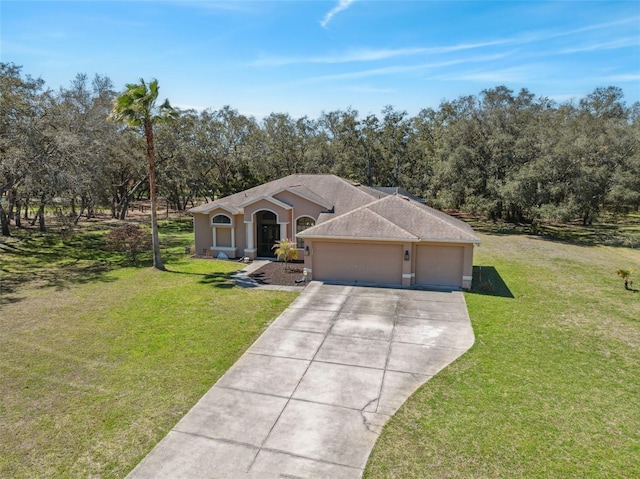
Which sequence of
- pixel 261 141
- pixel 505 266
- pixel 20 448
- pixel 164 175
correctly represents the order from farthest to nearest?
pixel 261 141 → pixel 164 175 → pixel 505 266 → pixel 20 448

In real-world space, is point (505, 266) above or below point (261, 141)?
below

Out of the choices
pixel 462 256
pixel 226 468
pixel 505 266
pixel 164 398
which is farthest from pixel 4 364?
pixel 505 266

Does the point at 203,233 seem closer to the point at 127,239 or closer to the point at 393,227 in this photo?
the point at 127,239

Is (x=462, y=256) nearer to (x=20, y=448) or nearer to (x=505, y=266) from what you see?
(x=505, y=266)

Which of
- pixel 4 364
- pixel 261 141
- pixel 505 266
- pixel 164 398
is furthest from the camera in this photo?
pixel 261 141

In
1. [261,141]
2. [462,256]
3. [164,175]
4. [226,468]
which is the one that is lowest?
[226,468]
